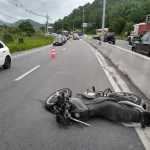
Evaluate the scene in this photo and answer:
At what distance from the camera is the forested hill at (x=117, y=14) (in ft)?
320

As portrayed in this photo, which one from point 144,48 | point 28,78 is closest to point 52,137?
point 28,78

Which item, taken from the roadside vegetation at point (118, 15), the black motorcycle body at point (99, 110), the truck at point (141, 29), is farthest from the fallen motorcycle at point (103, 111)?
the roadside vegetation at point (118, 15)

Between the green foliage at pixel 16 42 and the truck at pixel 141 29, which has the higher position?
the truck at pixel 141 29

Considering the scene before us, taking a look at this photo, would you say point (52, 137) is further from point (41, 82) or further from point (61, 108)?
point (41, 82)

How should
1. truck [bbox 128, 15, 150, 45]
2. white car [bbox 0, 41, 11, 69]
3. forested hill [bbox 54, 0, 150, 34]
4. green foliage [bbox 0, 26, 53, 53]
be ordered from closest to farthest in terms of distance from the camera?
white car [bbox 0, 41, 11, 69] < green foliage [bbox 0, 26, 53, 53] < truck [bbox 128, 15, 150, 45] < forested hill [bbox 54, 0, 150, 34]

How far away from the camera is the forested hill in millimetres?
97562

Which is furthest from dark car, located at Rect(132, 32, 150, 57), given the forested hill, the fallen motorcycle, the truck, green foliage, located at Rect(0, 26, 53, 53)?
the forested hill

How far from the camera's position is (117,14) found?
11606cm

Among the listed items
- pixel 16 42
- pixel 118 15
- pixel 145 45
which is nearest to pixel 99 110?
pixel 145 45

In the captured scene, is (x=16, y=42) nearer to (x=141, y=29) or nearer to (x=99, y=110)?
(x=141, y=29)

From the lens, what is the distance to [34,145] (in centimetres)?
346

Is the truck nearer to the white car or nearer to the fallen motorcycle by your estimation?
the white car

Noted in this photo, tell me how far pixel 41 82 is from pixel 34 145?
4603 mm

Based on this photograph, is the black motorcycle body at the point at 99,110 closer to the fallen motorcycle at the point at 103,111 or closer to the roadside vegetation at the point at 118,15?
the fallen motorcycle at the point at 103,111
